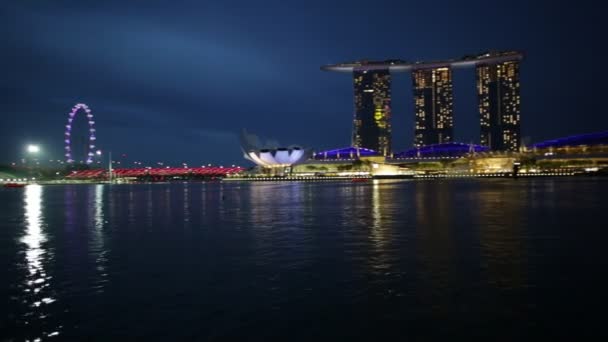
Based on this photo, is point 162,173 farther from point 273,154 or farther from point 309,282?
point 309,282

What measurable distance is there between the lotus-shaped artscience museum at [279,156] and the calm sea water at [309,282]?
4641 inches

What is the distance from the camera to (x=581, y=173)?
100000 mm

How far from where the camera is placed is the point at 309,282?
32.9 feet

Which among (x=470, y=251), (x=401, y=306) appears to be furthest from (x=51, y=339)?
(x=470, y=251)

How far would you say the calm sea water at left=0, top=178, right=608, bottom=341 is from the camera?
7.21 metres

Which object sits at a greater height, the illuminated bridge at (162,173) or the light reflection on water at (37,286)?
the illuminated bridge at (162,173)

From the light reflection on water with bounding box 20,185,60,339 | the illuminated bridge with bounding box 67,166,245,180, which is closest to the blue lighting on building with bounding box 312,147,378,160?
the illuminated bridge with bounding box 67,166,245,180

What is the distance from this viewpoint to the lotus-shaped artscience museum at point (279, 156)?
137 metres

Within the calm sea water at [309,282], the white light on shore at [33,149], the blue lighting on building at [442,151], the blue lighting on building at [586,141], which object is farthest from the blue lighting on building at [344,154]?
the calm sea water at [309,282]

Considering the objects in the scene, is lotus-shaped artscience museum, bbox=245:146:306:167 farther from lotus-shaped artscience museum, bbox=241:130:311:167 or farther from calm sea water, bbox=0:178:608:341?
calm sea water, bbox=0:178:608:341

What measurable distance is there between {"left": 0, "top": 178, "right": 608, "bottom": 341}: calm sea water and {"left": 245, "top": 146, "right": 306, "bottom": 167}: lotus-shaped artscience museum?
387 feet

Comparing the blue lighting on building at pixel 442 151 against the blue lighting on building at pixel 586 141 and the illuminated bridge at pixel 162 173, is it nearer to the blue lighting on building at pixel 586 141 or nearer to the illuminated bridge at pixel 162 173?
the blue lighting on building at pixel 586 141

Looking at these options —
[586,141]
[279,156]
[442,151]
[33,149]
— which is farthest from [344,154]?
[33,149]

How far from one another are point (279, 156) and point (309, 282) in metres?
128
